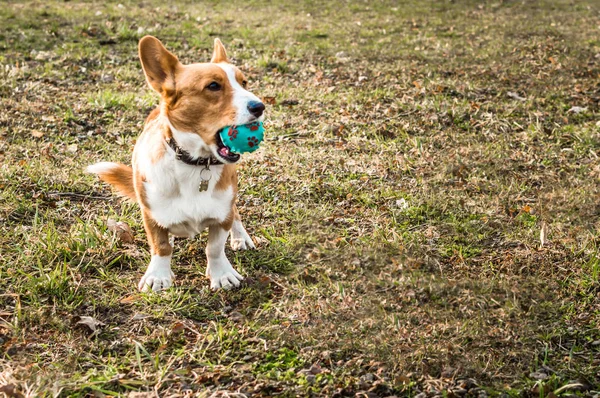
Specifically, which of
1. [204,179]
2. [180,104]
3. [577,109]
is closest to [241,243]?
[204,179]

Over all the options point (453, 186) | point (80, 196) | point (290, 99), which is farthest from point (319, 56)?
point (80, 196)

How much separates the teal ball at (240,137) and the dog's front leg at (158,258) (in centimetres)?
66

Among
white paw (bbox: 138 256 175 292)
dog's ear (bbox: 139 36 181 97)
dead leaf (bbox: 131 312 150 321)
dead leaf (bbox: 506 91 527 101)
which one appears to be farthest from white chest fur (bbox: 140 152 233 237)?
dead leaf (bbox: 506 91 527 101)

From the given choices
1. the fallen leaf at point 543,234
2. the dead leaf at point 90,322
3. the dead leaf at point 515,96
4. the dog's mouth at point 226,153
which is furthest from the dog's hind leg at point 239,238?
the dead leaf at point 515,96

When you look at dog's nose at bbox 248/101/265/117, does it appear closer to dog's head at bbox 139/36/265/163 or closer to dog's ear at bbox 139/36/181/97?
dog's head at bbox 139/36/265/163

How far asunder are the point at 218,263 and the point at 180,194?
1.55 feet

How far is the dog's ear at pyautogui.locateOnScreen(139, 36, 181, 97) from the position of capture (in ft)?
11.0

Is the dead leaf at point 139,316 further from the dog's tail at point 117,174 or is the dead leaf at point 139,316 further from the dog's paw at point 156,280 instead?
the dog's tail at point 117,174

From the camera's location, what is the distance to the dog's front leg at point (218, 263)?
3.54 metres

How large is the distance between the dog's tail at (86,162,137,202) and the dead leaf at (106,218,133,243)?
212mm

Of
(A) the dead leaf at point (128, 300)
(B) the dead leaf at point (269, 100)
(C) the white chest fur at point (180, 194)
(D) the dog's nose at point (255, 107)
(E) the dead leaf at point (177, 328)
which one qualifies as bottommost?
(A) the dead leaf at point (128, 300)

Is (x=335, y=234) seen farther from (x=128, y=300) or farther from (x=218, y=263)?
(x=128, y=300)

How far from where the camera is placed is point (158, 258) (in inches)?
139

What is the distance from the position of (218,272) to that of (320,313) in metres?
0.66
